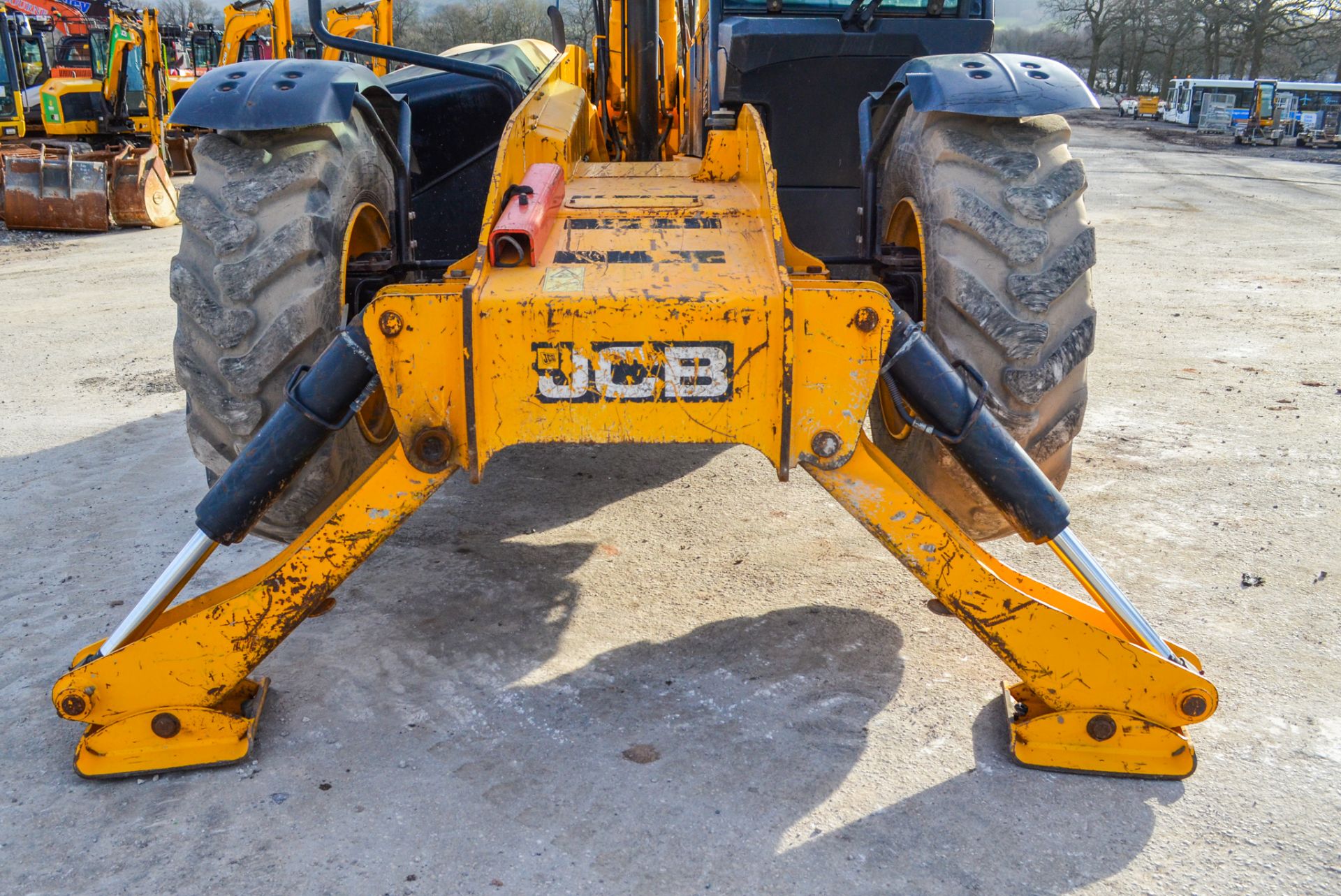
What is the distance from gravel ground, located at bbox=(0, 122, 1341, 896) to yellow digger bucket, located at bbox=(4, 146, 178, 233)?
926cm

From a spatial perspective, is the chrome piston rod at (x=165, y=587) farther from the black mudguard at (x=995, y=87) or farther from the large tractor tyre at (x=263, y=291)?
the black mudguard at (x=995, y=87)

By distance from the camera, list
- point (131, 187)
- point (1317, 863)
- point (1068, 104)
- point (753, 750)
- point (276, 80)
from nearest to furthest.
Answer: point (1317, 863) → point (753, 750) → point (1068, 104) → point (276, 80) → point (131, 187)

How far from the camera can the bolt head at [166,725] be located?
9.09 ft

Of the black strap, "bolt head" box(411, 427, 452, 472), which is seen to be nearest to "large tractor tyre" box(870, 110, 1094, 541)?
the black strap

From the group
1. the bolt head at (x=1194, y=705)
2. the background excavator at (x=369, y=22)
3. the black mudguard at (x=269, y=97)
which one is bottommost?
the bolt head at (x=1194, y=705)

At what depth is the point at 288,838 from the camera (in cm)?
254

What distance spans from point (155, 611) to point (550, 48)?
4.75m

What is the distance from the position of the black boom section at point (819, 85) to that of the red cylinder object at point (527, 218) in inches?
49.5

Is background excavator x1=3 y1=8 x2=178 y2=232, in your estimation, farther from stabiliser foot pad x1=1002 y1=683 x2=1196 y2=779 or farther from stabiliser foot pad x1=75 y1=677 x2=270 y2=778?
stabiliser foot pad x1=1002 y1=683 x2=1196 y2=779

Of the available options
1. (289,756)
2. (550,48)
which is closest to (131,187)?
(550,48)

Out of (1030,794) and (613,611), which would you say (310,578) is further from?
(1030,794)

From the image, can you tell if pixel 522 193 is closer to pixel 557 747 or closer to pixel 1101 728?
pixel 557 747

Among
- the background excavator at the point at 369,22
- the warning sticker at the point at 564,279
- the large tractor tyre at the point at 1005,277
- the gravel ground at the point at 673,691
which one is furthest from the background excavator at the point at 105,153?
the large tractor tyre at the point at 1005,277

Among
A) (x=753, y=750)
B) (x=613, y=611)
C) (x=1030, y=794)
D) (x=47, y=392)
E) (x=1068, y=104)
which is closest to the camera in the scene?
(x=1030, y=794)
